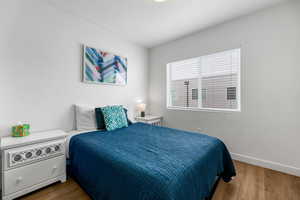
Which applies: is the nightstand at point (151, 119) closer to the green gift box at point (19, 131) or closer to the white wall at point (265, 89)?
the white wall at point (265, 89)

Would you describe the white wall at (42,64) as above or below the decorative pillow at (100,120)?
above

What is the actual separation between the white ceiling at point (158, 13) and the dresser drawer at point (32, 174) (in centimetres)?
232

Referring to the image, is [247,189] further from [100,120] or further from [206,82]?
[100,120]

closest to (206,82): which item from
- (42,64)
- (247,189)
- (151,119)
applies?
(151,119)

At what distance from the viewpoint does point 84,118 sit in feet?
7.49

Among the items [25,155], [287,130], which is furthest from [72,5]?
[287,130]

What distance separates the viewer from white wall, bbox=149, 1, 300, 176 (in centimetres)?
191

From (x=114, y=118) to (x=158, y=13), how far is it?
1987mm

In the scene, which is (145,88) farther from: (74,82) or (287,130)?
(287,130)

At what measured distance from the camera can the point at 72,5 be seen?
6.73 ft

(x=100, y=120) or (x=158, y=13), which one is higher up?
(x=158, y=13)

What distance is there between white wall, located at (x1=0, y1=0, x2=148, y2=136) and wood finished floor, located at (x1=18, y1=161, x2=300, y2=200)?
3.01 ft

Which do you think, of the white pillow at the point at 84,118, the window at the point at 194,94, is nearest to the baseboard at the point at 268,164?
the window at the point at 194,94

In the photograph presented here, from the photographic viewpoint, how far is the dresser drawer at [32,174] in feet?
4.55
